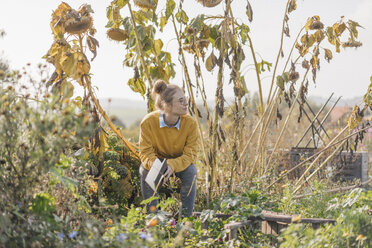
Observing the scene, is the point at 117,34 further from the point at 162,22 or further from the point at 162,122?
the point at 162,122

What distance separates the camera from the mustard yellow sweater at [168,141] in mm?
3008

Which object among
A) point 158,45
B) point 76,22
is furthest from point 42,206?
point 158,45

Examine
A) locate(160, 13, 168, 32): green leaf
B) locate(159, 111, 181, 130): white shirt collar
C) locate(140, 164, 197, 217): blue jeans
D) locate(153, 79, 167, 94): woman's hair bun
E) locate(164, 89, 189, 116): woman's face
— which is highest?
locate(160, 13, 168, 32): green leaf

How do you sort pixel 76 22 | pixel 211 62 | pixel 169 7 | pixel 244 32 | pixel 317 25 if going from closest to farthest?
pixel 76 22, pixel 211 62, pixel 169 7, pixel 244 32, pixel 317 25

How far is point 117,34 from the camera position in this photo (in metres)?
3.39

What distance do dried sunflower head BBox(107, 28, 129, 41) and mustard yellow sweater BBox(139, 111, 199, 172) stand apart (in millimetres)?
736

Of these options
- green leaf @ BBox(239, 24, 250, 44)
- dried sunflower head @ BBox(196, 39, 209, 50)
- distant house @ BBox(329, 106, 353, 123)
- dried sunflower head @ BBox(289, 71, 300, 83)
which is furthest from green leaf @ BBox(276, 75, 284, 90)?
distant house @ BBox(329, 106, 353, 123)

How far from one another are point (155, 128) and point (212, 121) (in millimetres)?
497

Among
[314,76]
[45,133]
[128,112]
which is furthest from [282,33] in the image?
[128,112]

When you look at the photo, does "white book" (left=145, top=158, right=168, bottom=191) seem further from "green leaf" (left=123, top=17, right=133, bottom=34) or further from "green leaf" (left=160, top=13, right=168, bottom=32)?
"green leaf" (left=160, top=13, right=168, bottom=32)

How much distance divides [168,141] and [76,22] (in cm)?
103

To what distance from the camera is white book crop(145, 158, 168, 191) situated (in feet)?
9.16

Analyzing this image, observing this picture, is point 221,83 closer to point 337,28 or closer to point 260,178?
point 260,178

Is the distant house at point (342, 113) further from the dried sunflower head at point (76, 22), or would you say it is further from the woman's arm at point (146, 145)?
the dried sunflower head at point (76, 22)
